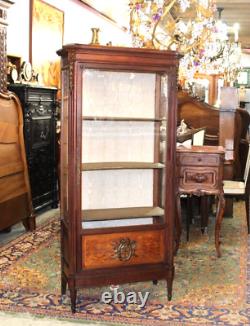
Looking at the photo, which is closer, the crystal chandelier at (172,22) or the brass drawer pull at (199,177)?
the brass drawer pull at (199,177)

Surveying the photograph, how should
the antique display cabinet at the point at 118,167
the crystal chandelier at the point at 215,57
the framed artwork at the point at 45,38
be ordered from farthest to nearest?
the crystal chandelier at the point at 215,57 < the framed artwork at the point at 45,38 < the antique display cabinet at the point at 118,167

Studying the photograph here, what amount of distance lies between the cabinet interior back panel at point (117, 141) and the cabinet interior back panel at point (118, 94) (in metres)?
0.08

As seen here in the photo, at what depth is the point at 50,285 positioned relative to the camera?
357cm

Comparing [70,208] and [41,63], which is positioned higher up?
[41,63]

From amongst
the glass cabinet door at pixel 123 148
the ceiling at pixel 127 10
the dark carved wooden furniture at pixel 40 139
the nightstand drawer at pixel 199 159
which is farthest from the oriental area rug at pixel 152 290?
the ceiling at pixel 127 10

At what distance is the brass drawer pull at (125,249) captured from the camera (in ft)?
10.5

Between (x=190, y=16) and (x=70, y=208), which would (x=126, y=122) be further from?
(x=190, y=16)

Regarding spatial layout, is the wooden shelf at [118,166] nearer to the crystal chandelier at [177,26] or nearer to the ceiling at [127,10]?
the crystal chandelier at [177,26]

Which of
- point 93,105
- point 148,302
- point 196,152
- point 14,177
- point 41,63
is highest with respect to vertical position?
point 41,63

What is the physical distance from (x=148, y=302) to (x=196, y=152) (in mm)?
1464

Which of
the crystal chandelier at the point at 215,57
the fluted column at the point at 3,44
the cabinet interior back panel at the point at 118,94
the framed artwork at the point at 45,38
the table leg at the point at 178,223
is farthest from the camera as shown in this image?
the crystal chandelier at the point at 215,57

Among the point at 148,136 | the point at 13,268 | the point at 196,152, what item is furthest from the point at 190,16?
the point at 13,268

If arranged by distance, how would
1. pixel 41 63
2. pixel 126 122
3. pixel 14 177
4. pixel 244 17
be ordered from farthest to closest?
pixel 244 17 → pixel 41 63 → pixel 14 177 → pixel 126 122

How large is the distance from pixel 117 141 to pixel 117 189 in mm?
341
